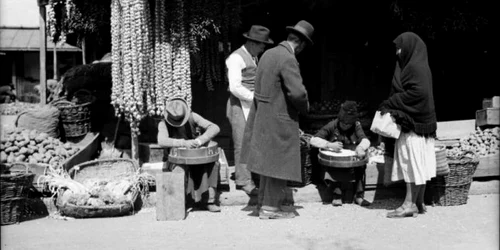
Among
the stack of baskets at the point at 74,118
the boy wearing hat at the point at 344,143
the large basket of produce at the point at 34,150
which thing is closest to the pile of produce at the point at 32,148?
the large basket of produce at the point at 34,150

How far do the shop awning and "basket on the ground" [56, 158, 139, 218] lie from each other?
15.9 m

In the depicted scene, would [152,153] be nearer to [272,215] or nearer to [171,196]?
[171,196]

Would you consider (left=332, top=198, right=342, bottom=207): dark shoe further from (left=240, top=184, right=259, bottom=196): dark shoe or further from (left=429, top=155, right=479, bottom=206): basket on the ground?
(left=429, top=155, right=479, bottom=206): basket on the ground

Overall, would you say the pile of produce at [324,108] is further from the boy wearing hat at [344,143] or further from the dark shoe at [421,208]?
the dark shoe at [421,208]

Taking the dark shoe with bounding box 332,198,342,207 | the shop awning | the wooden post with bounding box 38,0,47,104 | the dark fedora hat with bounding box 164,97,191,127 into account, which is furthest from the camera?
the shop awning

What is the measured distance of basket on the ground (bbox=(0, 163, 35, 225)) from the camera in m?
6.62

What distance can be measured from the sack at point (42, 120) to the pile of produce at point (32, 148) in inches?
10.6

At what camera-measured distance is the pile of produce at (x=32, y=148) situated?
25.9 feet

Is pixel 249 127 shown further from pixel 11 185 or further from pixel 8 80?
pixel 8 80

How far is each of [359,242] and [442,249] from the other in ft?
2.73

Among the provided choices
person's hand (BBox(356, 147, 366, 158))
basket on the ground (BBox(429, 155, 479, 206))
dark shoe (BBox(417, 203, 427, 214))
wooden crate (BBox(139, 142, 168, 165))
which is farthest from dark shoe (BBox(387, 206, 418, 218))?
wooden crate (BBox(139, 142, 168, 165))

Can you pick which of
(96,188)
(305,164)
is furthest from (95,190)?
(305,164)

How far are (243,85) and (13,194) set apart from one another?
3.15 meters

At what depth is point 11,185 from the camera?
6.65 m
